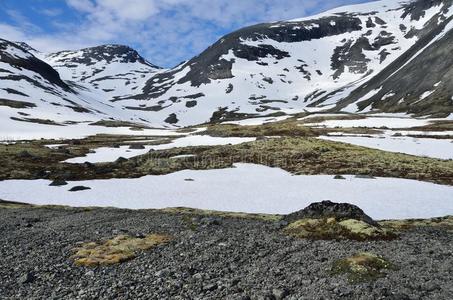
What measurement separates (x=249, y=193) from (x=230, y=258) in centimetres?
1798

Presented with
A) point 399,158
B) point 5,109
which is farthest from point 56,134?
point 399,158

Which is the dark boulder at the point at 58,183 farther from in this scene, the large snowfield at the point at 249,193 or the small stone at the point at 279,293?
the small stone at the point at 279,293

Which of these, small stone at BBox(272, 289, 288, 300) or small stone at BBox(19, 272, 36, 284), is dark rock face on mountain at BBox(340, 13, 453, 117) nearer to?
small stone at BBox(272, 289, 288, 300)

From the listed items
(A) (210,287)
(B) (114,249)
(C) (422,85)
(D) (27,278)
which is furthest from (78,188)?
(C) (422,85)

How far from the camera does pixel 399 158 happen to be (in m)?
49.7

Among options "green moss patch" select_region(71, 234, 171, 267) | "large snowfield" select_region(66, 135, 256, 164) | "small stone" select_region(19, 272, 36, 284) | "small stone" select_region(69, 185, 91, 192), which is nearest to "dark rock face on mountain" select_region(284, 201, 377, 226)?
"green moss patch" select_region(71, 234, 171, 267)

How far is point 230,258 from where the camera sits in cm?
1705

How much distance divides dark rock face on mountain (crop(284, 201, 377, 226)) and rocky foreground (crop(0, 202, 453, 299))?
0.21 ft

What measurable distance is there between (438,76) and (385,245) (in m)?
161

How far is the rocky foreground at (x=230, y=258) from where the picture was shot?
1370cm

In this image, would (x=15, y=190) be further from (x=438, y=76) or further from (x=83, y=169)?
(x=438, y=76)

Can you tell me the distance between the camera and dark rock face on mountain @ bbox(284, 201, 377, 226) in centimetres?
2098

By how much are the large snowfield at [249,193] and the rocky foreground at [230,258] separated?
16.0 feet

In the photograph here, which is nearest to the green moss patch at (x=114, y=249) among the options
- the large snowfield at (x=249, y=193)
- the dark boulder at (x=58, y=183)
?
the large snowfield at (x=249, y=193)
